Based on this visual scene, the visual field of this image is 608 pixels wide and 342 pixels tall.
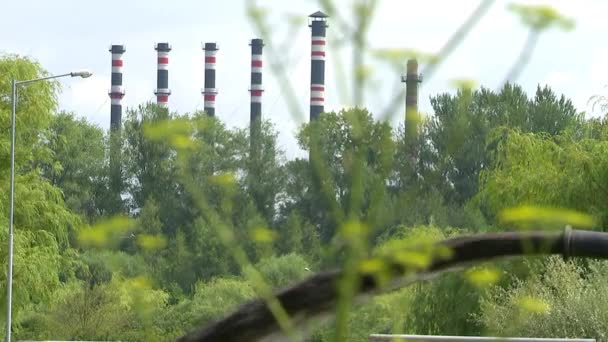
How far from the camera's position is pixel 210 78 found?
10012 centimetres

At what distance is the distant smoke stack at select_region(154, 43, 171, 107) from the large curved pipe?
9464 centimetres

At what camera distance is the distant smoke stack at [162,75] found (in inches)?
3951

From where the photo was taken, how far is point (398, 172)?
293 centimetres

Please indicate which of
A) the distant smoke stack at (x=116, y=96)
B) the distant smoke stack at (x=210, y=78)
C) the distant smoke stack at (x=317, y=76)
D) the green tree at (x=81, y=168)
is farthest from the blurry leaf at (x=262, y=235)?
the distant smoke stack at (x=116, y=96)

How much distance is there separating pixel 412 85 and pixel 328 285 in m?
0.60

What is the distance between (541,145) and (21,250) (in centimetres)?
1332

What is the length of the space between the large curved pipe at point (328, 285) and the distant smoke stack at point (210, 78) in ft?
306

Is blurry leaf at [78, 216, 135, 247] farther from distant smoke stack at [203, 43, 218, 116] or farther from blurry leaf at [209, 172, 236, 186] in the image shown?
distant smoke stack at [203, 43, 218, 116]

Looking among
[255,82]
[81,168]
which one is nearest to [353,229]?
[81,168]

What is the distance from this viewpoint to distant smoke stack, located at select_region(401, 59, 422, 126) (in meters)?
2.79

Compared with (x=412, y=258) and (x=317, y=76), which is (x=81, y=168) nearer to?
(x=317, y=76)

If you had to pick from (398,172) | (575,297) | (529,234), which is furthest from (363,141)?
(575,297)

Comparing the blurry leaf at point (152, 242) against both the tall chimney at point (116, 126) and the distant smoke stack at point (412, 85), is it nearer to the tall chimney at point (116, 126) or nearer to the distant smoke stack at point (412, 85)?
the distant smoke stack at point (412, 85)

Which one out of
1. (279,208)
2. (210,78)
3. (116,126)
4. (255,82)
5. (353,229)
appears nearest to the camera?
(353,229)
